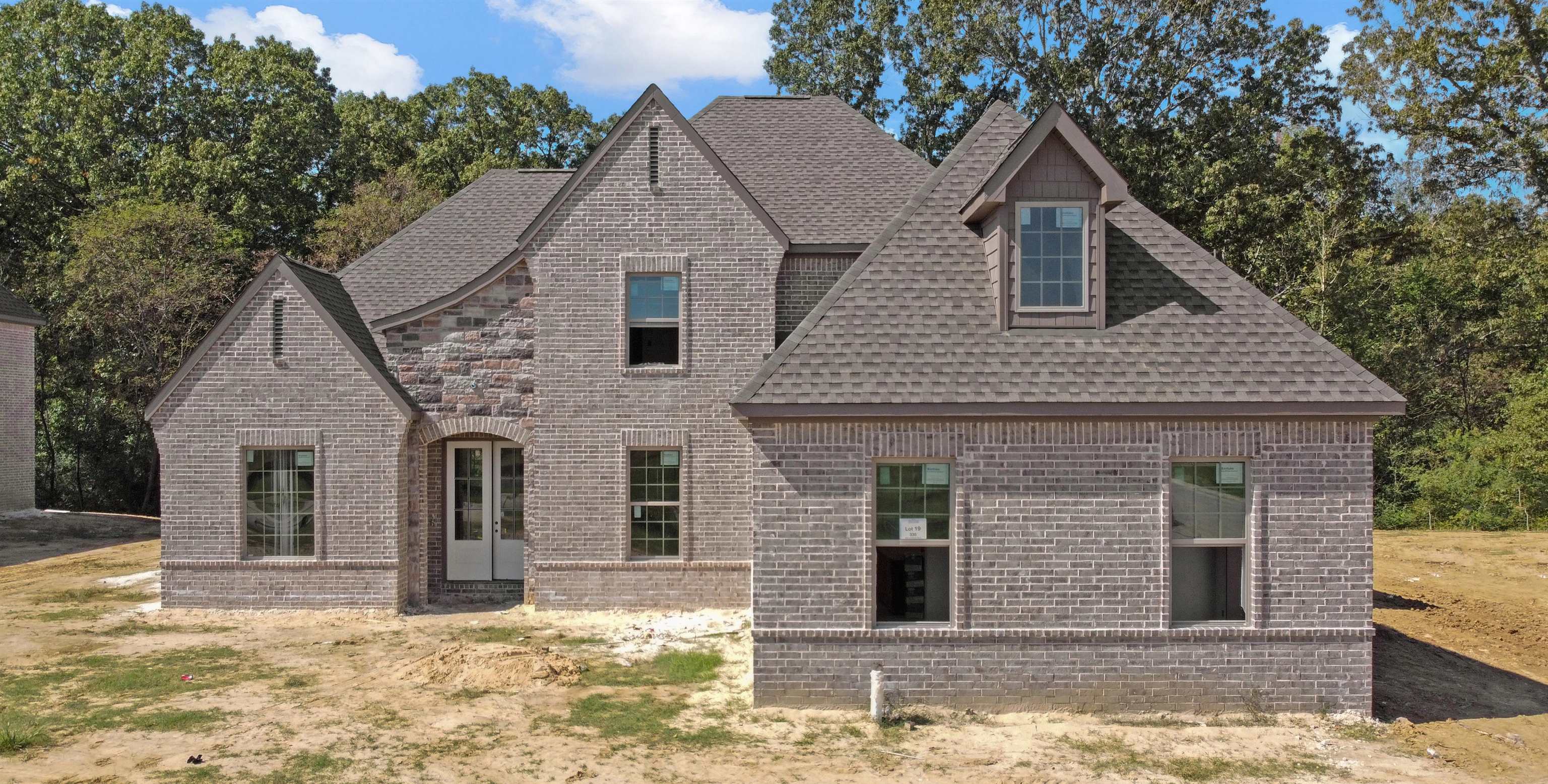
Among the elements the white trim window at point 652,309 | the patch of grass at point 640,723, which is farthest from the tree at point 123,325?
the patch of grass at point 640,723

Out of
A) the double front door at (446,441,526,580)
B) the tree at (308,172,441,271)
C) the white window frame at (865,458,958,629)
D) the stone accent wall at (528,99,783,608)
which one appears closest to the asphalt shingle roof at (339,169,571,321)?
the stone accent wall at (528,99,783,608)

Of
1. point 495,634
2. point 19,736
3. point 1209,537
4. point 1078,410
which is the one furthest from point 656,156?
point 19,736

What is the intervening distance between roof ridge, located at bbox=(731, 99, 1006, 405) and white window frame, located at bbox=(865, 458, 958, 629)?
1.41 m

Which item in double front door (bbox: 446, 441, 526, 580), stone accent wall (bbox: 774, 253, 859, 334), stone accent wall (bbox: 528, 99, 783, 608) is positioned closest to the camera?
stone accent wall (bbox: 528, 99, 783, 608)

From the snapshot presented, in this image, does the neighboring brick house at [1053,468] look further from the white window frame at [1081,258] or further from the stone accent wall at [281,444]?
the stone accent wall at [281,444]

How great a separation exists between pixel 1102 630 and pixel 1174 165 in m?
24.8

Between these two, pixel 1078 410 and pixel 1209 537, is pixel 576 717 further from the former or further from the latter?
pixel 1209 537

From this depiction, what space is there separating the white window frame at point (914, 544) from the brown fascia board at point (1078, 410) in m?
0.54

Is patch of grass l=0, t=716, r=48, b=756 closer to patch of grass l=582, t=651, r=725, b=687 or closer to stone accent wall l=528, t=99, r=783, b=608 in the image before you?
patch of grass l=582, t=651, r=725, b=687

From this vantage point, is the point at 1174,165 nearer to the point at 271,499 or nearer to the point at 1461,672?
the point at 1461,672

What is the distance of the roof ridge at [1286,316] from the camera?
31.5ft

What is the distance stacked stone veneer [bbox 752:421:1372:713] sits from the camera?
958cm

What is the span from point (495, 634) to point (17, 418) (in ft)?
73.9

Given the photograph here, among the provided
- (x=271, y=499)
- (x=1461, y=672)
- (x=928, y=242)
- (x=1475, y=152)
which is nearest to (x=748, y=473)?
(x=928, y=242)
